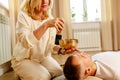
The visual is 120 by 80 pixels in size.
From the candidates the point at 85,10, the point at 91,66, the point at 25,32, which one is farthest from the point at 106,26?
the point at 91,66

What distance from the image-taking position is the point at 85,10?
202 inches

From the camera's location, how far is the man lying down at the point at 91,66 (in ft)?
4.05

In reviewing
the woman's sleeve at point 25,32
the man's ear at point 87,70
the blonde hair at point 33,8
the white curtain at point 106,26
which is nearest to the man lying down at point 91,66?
the man's ear at point 87,70

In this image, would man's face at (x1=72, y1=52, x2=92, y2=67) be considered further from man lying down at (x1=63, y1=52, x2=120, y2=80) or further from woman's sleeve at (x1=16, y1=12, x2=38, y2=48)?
woman's sleeve at (x1=16, y1=12, x2=38, y2=48)

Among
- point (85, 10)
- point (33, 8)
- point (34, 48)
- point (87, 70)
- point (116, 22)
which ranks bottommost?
point (87, 70)

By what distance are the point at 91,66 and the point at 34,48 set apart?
520 millimetres

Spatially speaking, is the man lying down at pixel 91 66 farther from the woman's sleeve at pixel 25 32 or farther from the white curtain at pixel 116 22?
the white curtain at pixel 116 22

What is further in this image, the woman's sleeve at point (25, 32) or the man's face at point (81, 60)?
the woman's sleeve at point (25, 32)

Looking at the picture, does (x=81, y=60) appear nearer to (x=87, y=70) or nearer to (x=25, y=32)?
(x=87, y=70)

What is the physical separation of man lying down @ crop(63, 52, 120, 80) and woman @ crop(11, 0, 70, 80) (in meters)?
0.38

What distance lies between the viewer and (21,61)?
1.76m

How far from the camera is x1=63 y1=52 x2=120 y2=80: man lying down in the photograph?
123 centimetres

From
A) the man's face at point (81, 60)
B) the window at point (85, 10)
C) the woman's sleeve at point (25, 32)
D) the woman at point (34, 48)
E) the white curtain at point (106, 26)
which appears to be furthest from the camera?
the window at point (85, 10)

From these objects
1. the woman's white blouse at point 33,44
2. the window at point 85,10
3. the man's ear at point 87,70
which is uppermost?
the window at point 85,10
